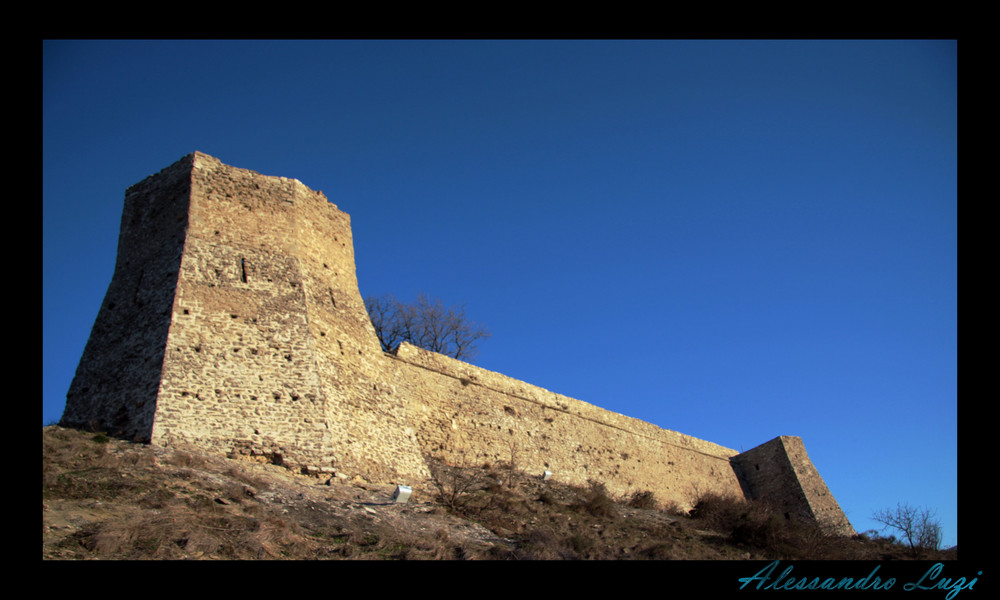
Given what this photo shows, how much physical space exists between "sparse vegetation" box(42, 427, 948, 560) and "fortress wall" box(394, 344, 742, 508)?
2.23 m

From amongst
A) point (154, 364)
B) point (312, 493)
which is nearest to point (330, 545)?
point (312, 493)

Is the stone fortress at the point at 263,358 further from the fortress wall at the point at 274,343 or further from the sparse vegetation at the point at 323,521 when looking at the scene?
the sparse vegetation at the point at 323,521

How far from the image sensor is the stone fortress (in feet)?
40.1

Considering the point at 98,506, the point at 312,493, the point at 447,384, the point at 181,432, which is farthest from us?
the point at 447,384

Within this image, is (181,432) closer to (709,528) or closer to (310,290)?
(310,290)

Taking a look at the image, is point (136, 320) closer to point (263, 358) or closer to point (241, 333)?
point (241, 333)

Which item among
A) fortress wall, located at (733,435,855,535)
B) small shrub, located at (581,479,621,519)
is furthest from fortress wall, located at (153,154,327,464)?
fortress wall, located at (733,435,855,535)

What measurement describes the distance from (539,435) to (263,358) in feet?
29.6

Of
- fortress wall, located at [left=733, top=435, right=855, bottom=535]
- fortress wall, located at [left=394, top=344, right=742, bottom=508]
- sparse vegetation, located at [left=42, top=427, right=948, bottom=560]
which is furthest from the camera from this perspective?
fortress wall, located at [left=733, top=435, right=855, bottom=535]

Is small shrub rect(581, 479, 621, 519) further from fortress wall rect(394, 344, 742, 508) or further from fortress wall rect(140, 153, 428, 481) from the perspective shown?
fortress wall rect(394, 344, 742, 508)

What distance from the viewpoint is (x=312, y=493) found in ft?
35.8

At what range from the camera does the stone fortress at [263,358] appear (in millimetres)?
12234
